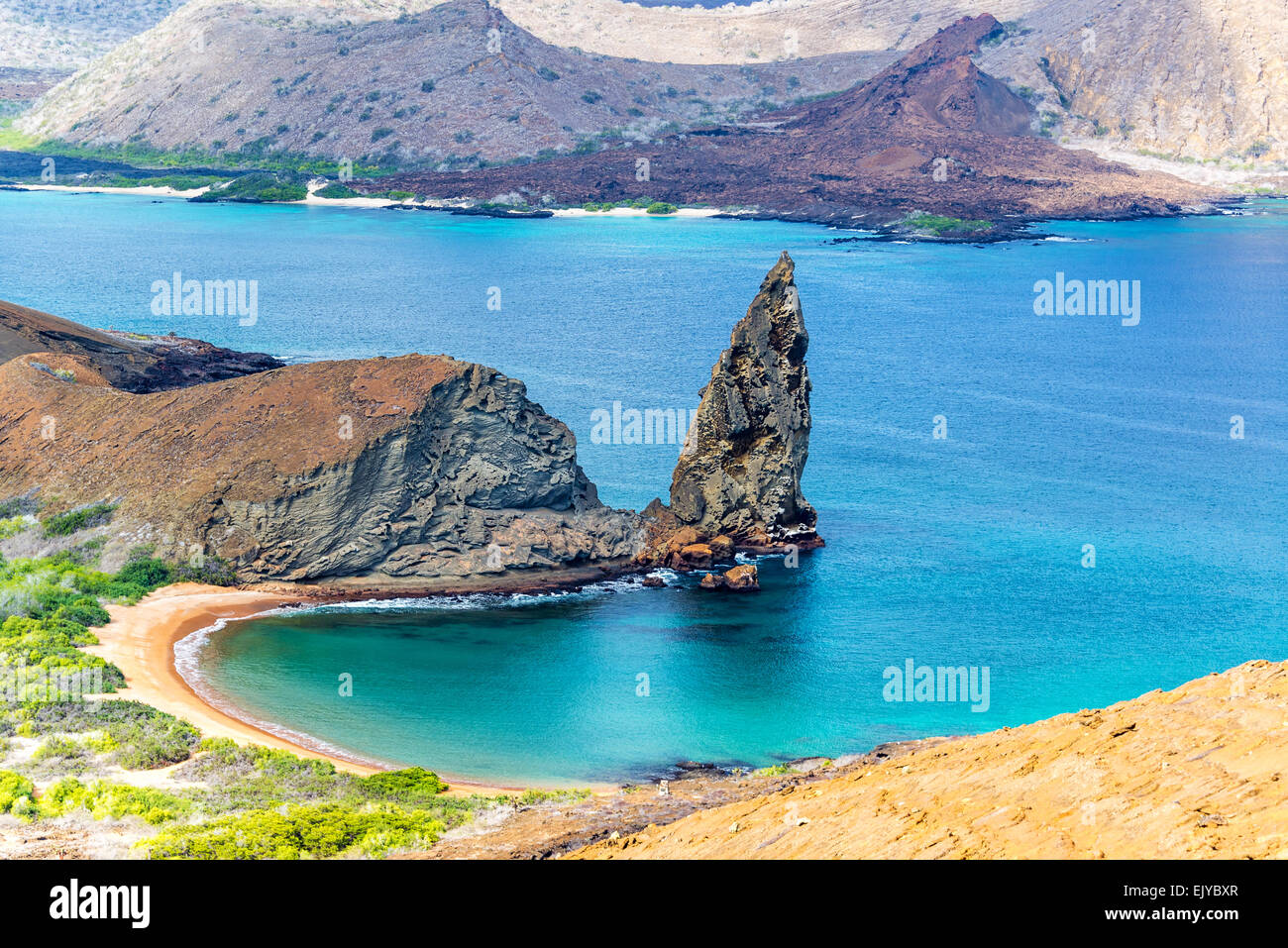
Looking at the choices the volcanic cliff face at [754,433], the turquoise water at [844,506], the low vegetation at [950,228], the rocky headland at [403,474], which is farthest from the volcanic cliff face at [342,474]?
the low vegetation at [950,228]

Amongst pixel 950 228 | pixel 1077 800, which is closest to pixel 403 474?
pixel 1077 800

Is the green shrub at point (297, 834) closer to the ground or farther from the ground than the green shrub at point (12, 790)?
closer to the ground

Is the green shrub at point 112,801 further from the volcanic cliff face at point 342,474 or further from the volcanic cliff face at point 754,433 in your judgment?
the volcanic cliff face at point 754,433

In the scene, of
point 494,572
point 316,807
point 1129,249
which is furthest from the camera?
point 1129,249

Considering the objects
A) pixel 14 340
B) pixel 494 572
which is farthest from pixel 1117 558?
pixel 14 340

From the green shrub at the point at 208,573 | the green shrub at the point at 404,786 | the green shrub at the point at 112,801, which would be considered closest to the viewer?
the green shrub at the point at 112,801

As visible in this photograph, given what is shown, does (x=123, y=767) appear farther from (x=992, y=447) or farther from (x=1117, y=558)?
(x=992, y=447)
